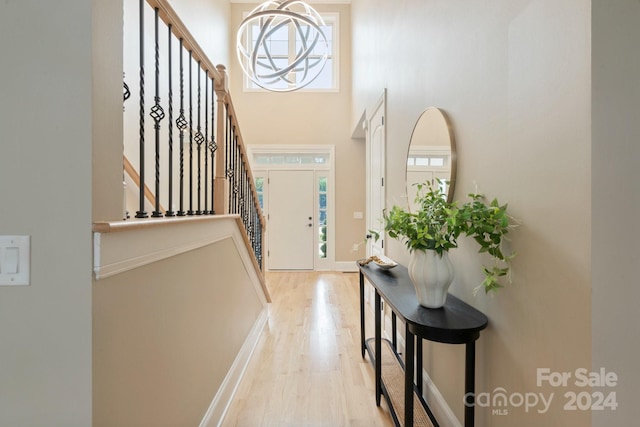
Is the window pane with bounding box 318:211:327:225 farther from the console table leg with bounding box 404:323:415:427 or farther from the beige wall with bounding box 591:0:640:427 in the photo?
the beige wall with bounding box 591:0:640:427

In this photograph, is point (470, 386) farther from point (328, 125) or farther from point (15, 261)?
point (328, 125)

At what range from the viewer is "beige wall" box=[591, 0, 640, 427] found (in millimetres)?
766

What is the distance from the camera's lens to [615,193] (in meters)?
0.77

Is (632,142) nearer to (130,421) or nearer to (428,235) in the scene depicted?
(428,235)

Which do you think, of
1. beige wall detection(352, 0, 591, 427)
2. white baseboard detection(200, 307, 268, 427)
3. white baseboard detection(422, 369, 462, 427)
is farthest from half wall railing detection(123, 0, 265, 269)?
white baseboard detection(422, 369, 462, 427)

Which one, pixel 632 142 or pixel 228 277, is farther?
pixel 228 277

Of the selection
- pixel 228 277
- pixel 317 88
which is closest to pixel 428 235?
pixel 228 277

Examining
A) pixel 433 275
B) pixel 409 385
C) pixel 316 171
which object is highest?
pixel 316 171

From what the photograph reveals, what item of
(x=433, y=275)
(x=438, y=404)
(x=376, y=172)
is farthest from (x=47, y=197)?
(x=376, y=172)

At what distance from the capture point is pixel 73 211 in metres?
0.72

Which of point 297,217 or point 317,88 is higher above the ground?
point 317,88

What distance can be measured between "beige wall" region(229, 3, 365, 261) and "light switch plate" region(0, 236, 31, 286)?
5138 mm

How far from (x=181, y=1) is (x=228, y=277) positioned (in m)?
3.65

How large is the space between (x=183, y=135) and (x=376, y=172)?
2.13 m
